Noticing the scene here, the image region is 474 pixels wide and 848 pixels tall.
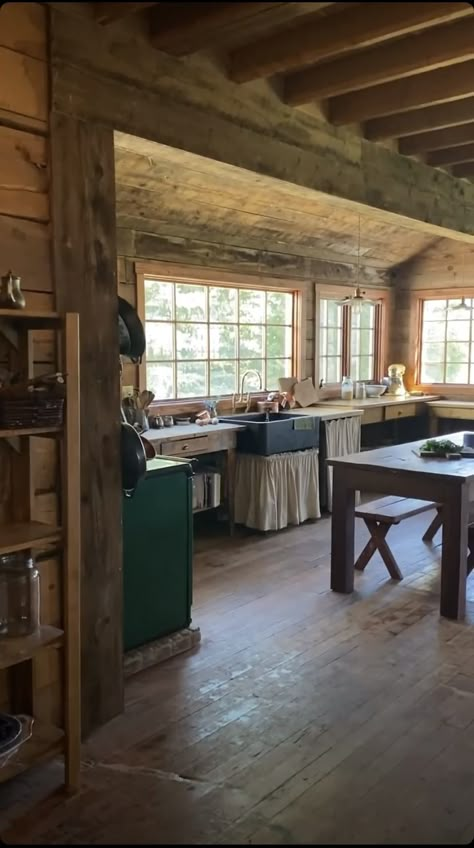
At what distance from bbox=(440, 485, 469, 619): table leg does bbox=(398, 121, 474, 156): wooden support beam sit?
69.5 inches

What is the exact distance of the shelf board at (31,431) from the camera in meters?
2.07

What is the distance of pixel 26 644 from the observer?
86.9 inches

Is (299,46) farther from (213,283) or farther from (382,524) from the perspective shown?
(213,283)

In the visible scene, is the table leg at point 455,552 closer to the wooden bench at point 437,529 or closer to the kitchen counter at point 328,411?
the wooden bench at point 437,529

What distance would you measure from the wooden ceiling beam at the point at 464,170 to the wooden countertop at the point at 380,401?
2427 mm

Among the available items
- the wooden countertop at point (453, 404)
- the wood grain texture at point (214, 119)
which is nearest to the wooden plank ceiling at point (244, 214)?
the wood grain texture at point (214, 119)

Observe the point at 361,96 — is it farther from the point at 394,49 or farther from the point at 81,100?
the point at 81,100

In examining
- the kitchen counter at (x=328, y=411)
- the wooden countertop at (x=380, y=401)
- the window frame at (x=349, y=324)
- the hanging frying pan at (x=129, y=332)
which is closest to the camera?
the hanging frying pan at (x=129, y=332)

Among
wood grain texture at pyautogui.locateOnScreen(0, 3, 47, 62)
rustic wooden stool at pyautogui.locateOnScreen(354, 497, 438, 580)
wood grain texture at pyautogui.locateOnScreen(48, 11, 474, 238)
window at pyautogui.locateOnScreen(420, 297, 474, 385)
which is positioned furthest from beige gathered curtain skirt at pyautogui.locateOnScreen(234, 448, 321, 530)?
wood grain texture at pyautogui.locateOnScreen(0, 3, 47, 62)

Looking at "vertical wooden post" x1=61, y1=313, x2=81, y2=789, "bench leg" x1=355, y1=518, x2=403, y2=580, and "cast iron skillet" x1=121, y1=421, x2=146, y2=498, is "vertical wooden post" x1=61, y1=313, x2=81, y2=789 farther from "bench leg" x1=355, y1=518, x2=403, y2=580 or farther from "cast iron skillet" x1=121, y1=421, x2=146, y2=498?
"bench leg" x1=355, y1=518, x2=403, y2=580

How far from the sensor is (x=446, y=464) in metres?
4.02

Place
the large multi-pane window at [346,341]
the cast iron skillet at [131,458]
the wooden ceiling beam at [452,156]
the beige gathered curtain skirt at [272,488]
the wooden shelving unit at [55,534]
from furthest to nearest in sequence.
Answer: the large multi-pane window at [346,341], the beige gathered curtain skirt at [272,488], the wooden ceiling beam at [452,156], the cast iron skillet at [131,458], the wooden shelving unit at [55,534]

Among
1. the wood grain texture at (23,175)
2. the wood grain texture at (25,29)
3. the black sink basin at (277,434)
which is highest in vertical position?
the wood grain texture at (25,29)

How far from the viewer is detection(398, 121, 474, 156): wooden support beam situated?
12.2 ft
